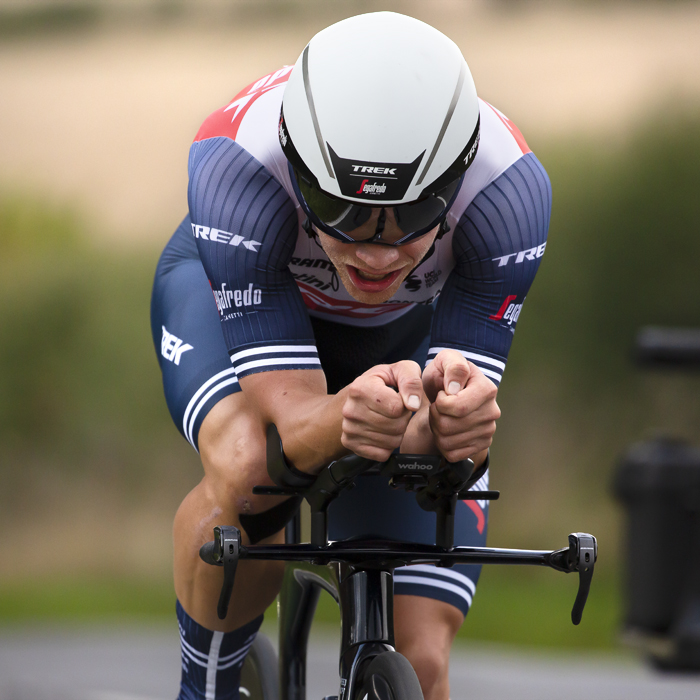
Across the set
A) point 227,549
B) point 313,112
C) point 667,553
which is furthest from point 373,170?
point 667,553

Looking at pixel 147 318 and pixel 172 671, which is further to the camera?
pixel 147 318

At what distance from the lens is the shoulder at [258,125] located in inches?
76.8

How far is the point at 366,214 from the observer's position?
167 cm

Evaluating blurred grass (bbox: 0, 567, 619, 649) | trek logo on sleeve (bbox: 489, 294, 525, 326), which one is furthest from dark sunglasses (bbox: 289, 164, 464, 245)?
blurred grass (bbox: 0, 567, 619, 649)

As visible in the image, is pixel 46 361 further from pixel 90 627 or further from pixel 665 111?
pixel 665 111

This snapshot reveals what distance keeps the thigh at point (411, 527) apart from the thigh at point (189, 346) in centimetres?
36

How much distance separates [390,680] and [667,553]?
2.01 meters

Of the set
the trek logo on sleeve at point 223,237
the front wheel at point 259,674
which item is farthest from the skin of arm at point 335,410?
the front wheel at point 259,674

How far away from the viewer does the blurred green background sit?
736 cm

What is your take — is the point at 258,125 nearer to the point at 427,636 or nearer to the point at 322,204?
the point at 322,204

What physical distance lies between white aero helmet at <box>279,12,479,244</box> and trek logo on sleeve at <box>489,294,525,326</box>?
29 cm

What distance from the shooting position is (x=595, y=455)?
7.42 meters

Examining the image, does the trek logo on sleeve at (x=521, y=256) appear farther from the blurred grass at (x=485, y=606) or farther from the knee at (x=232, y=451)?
the blurred grass at (x=485, y=606)

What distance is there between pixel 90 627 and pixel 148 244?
2.81 m
